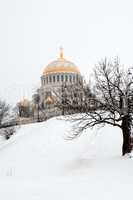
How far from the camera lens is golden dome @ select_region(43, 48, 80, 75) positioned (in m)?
83.9

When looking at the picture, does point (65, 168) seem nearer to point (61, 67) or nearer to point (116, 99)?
point (116, 99)

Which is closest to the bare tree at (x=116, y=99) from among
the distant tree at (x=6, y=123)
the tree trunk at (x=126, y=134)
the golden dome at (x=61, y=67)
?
the tree trunk at (x=126, y=134)

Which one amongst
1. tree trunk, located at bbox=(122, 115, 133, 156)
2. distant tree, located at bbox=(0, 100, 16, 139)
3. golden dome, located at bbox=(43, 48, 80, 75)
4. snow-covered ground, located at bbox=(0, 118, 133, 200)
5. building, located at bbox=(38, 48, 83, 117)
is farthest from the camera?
golden dome, located at bbox=(43, 48, 80, 75)

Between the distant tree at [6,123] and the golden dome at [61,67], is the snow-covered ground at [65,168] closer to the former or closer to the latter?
the distant tree at [6,123]

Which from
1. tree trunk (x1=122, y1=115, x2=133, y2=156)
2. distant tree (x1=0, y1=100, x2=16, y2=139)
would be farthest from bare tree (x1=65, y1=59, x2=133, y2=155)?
distant tree (x1=0, y1=100, x2=16, y2=139)

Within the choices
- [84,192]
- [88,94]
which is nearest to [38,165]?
[88,94]

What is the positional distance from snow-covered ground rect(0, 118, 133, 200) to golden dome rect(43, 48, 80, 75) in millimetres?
50157

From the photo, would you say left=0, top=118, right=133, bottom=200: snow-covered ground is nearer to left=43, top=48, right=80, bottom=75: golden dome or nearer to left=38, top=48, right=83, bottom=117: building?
left=38, top=48, right=83, bottom=117: building

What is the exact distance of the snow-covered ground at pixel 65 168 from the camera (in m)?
8.34

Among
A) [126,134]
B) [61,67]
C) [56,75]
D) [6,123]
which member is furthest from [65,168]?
[61,67]

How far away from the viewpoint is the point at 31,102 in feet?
248

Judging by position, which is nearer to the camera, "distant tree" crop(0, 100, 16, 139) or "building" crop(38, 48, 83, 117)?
"distant tree" crop(0, 100, 16, 139)

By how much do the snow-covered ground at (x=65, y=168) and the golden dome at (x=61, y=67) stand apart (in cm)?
5016

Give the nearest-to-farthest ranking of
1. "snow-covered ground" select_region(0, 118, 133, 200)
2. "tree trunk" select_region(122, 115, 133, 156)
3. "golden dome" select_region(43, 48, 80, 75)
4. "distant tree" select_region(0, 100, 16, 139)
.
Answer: "snow-covered ground" select_region(0, 118, 133, 200) → "tree trunk" select_region(122, 115, 133, 156) → "distant tree" select_region(0, 100, 16, 139) → "golden dome" select_region(43, 48, 80, 75)
